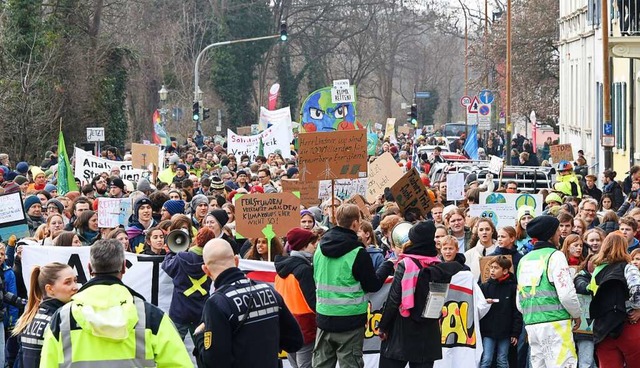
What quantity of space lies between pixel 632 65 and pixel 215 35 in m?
38.8

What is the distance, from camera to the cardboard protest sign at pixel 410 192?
15797mm

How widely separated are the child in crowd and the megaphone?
8.45 ft

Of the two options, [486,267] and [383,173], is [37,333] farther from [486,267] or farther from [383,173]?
[383,173]

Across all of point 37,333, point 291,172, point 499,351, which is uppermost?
point 291,172

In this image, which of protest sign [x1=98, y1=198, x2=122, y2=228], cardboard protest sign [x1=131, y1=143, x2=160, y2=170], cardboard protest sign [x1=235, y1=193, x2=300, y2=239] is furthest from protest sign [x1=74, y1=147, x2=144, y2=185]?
cardboard protest sign [x1=235, y1=193, x2=300, y2=239]

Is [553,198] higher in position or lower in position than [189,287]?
higher

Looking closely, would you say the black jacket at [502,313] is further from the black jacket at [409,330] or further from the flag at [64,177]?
the flag at [64,177]

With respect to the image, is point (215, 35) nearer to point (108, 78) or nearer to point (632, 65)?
point (108, 78)

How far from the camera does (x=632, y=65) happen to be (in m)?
32.6

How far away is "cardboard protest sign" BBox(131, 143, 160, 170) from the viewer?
89.4 feet

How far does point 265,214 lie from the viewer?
12.9 meters

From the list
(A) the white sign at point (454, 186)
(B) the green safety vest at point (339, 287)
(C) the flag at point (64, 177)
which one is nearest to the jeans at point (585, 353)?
(B) the green safety vest at point (339, 287)

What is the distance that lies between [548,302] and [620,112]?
25483 mm

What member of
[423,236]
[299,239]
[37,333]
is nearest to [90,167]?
[299,239]
